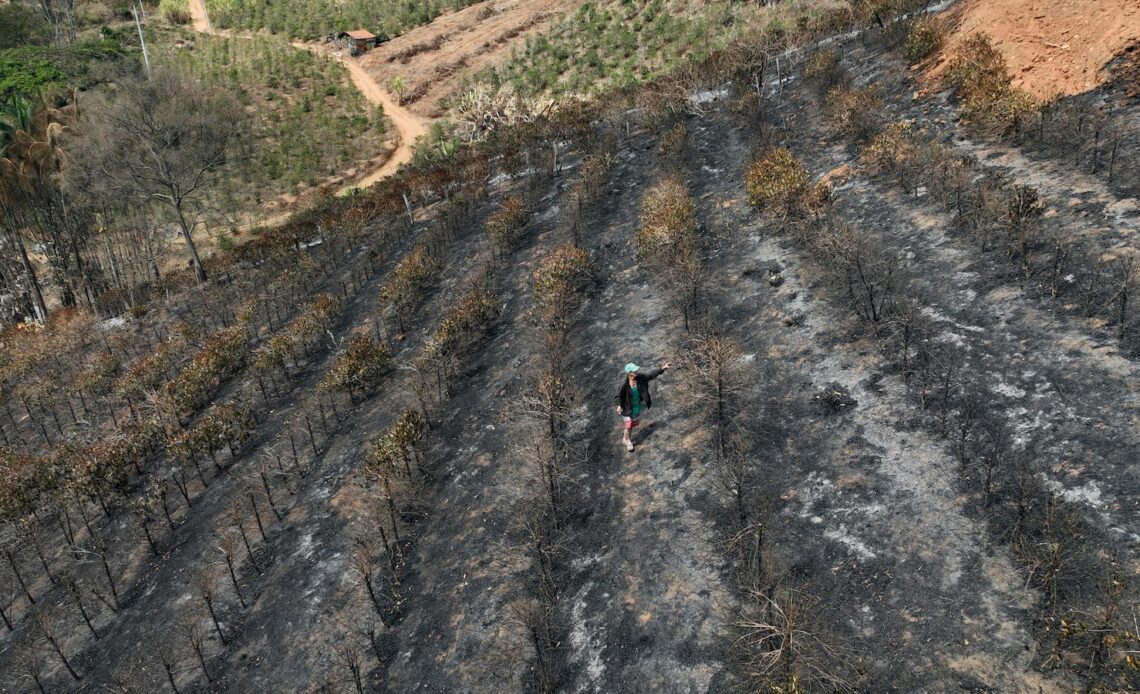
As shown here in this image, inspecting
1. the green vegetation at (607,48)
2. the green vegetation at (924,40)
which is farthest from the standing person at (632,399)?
the green vegetation at (607,48)

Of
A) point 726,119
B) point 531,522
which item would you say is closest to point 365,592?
point 531,522

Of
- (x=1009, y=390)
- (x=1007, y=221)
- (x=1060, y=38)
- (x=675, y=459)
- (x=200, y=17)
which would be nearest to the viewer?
(x=1009, y=390)

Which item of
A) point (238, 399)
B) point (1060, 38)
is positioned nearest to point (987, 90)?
point (1060, 38)

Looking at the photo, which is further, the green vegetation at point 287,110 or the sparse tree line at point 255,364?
the green vegetation at point 287,110

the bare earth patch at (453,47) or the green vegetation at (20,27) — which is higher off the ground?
the green vegetation at (20,27)

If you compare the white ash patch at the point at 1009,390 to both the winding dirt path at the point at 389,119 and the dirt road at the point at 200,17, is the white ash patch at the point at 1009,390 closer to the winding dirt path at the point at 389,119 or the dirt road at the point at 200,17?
the winding dirt path at the point at 389,119

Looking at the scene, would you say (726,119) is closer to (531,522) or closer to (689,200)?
(689,200)

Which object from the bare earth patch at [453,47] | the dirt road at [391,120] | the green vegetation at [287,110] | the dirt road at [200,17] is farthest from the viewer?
the dirt road at [200,17]

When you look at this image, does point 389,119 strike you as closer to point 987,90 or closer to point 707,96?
point 707,96
